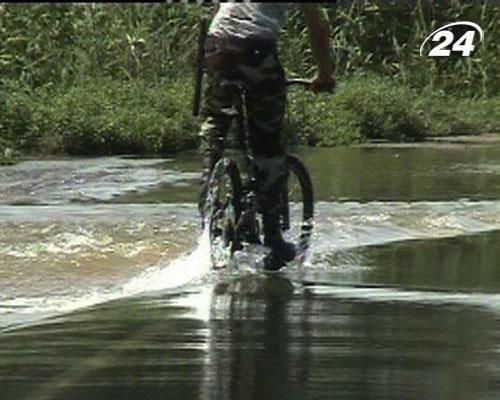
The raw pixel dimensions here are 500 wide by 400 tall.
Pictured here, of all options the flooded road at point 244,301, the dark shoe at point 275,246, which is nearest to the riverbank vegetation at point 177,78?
the flooded road at point 244,301

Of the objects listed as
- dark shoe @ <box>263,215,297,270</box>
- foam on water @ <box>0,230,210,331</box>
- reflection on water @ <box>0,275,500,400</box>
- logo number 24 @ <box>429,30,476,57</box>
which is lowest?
foam on water @ <box>0,230,210,331</box>

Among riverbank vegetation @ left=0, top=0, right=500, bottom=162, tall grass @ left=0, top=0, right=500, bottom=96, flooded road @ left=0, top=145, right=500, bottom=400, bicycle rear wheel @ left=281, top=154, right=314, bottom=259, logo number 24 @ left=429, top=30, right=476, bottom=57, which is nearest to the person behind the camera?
flooded road @ left=0, top=145, right=500, bottom=400

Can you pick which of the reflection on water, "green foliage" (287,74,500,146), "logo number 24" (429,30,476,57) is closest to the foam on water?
the reflection on water

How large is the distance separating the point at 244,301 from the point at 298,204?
6.56 feet

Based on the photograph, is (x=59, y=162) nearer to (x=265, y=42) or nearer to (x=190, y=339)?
(x=265, y=42)

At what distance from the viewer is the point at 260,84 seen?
7246mm

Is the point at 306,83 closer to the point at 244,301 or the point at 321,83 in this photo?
the point at 321,83

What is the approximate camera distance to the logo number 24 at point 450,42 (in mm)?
20969

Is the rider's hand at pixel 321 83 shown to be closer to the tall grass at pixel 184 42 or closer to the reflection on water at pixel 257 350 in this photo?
the reflection on water at pixel 257 350

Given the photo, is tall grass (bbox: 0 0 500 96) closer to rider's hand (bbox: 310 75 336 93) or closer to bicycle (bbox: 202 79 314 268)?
rider's hand (bbox: 310 75 336 93)

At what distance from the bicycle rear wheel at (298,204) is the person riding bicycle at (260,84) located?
12cm

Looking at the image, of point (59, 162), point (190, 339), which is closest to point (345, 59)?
point (59, 162)

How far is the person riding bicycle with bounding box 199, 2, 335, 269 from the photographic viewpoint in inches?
283

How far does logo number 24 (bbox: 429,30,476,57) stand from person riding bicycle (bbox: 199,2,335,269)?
44.1 ft
